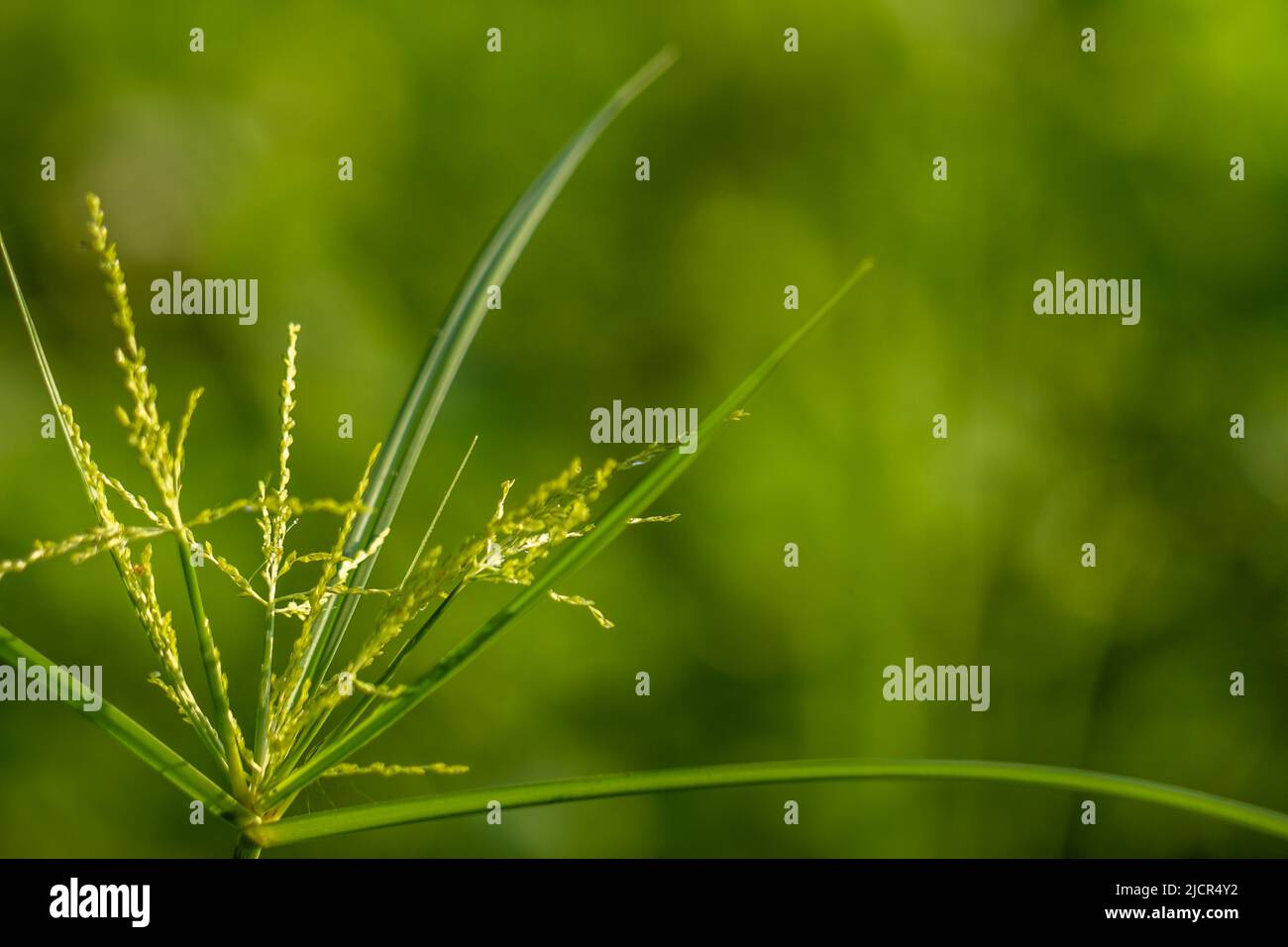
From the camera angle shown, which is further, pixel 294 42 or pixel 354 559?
pixel 294 42

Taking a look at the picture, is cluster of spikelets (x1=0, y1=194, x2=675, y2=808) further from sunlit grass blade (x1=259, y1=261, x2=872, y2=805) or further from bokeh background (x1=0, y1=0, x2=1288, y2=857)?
bokeh background (x1=0, y1=0, x2=1288, y2=857)

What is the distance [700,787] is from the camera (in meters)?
0.33

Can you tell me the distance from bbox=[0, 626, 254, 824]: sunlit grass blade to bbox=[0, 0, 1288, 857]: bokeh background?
729 mm

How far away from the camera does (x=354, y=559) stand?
13.7 inches

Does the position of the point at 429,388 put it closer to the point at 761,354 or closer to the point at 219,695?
the point at 219,695

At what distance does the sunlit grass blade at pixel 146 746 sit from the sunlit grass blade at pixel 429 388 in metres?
0.05

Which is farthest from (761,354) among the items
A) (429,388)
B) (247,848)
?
(247,848)

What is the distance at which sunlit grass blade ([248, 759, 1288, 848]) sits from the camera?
1.06 ft

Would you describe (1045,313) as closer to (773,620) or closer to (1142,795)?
(773,620)

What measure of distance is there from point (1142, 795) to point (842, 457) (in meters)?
0.78

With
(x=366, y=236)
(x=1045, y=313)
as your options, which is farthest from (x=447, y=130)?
(x=1045, y=313)

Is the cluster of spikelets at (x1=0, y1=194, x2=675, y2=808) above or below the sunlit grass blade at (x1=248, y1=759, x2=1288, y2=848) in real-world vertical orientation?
above

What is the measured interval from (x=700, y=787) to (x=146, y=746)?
180mm

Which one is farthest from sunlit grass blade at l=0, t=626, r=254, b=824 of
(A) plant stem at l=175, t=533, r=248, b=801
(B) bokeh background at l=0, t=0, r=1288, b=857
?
(B) bokeh background at l=0, t=0, r=1288, b=857
